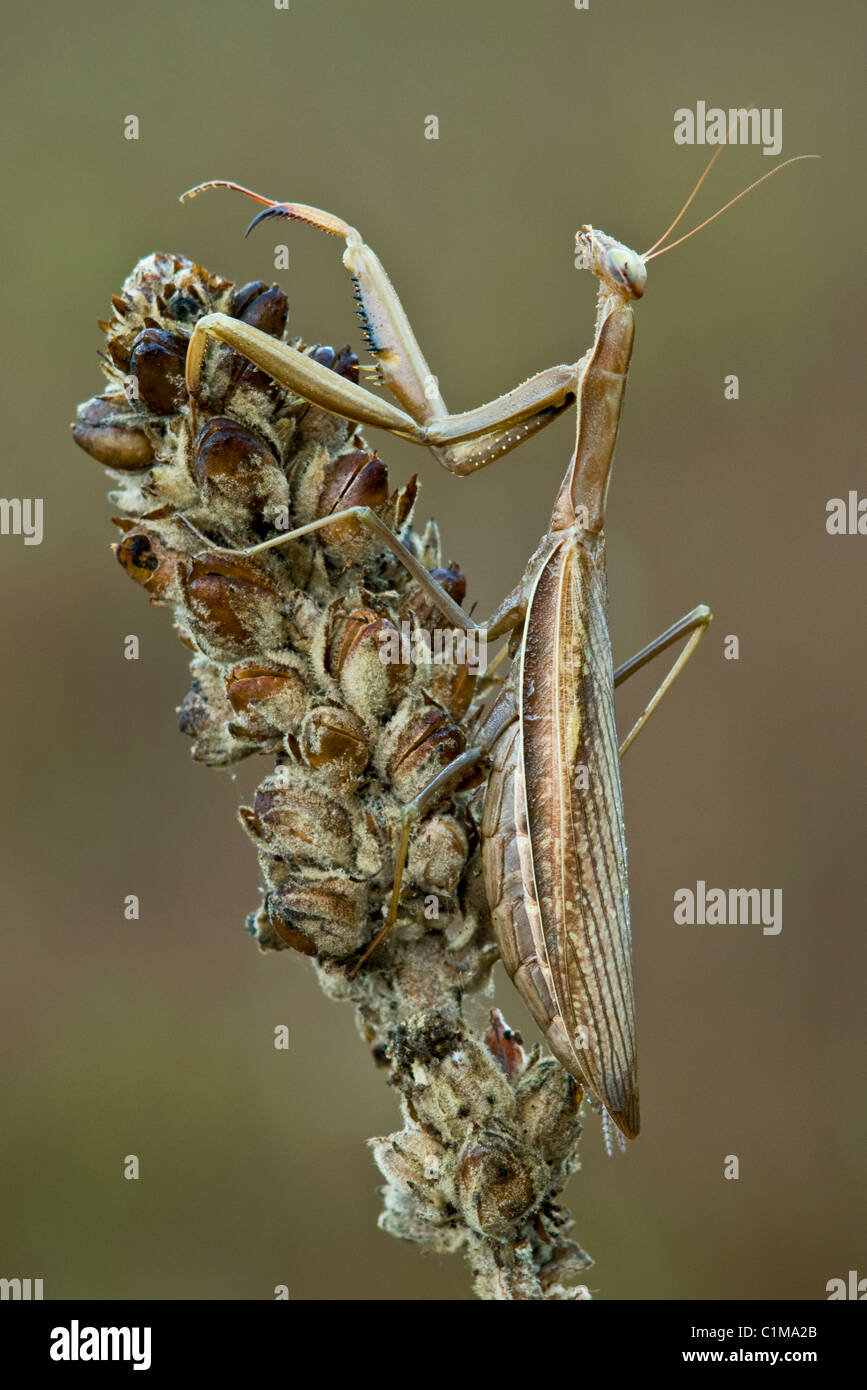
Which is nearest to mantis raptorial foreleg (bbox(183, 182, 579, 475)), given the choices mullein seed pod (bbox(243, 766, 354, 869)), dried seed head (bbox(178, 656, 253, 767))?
dried seed head (bbox(178, 656, 253, 767))

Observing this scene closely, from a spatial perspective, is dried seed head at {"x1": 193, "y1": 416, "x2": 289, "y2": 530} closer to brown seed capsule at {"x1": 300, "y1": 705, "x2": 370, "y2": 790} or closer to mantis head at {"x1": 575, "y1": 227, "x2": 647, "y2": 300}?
brown seed capsule at {"x1": 300, "y1": 705, "x2": 370, "y2": 790}

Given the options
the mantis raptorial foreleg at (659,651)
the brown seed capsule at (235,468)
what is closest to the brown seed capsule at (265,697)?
the brown seed capsule at (235,468)

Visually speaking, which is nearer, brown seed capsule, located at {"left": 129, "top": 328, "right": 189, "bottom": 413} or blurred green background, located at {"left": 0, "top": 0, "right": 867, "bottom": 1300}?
brown seed capsule, located at {"left": 129, "top": 328, "right": 189, "bottom": 413}

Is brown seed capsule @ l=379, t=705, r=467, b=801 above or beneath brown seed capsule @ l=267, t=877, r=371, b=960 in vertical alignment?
above

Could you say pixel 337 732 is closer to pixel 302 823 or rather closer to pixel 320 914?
pixel 302 823

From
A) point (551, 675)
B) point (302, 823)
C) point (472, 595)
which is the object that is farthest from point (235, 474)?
point (472, 595)

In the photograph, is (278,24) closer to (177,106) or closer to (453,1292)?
(177,106)

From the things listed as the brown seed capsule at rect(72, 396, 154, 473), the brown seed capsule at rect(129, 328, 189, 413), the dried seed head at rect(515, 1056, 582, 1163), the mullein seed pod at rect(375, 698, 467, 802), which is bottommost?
the dried seed head at rect(515, 1056, 582, 1163)
